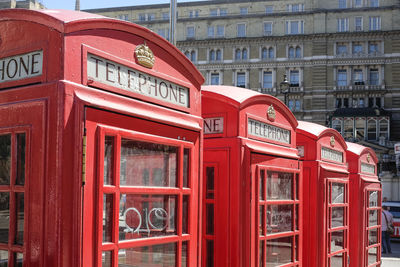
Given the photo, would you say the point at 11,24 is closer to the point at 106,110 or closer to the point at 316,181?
the point at 106,110

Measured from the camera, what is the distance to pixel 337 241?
23.4 feet

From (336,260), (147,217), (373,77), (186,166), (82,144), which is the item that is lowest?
(336,260)

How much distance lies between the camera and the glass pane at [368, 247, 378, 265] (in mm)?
8849

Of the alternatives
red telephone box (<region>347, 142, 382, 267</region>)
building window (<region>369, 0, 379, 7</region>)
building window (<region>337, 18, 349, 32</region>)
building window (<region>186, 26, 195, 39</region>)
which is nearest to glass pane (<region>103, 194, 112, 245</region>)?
red telephone box (<region>347, 142, 382, 267</region>)

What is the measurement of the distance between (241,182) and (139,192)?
62.1 inches

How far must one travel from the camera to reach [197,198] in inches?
141

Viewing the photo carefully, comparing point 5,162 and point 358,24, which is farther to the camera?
point 358,24

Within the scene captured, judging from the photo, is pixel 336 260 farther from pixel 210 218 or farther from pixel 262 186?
pixel 210 218

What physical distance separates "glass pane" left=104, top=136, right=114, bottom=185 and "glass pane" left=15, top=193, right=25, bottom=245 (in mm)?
420

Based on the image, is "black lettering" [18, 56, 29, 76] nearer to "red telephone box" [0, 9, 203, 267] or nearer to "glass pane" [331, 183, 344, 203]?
"red telephone box" [0, 9, 203, 267]

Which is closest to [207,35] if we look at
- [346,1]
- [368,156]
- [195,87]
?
[346,1]

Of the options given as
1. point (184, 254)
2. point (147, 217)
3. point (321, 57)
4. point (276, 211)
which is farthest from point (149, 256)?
point (321, 57)

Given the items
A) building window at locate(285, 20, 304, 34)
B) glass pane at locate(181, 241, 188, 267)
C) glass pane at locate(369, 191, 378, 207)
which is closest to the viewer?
glass pane at locate(181, 241, 188, 267)

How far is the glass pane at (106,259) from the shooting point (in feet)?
9.27
